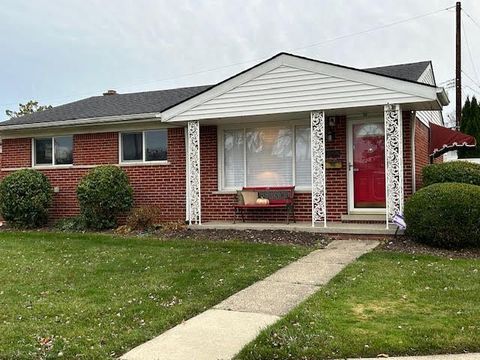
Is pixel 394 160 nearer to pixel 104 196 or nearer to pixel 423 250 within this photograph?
pixel 423 250

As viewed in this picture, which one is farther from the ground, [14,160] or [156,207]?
[14,160]

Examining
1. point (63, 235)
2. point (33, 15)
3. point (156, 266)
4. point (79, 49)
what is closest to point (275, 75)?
point (156, 266)

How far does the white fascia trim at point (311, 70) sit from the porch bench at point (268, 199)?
7.98 ft

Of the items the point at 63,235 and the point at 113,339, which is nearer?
the point at 113,339

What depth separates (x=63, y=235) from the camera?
36.6ft

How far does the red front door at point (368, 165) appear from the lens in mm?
11078

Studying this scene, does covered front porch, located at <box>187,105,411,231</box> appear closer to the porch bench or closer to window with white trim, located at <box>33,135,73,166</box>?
the porch bench

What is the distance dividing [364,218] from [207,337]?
23.7ft

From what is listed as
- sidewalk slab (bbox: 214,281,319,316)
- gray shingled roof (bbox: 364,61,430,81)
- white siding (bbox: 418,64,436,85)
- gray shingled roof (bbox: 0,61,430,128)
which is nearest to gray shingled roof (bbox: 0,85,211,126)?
gray shingled roof (bbox: 0,61,430,128)

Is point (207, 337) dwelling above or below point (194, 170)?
→ below

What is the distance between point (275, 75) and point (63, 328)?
750 cm

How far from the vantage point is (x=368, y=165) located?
11.2 m

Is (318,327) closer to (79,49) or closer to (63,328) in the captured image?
(63,328)

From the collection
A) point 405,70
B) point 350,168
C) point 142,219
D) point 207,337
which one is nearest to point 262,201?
point 350,168
